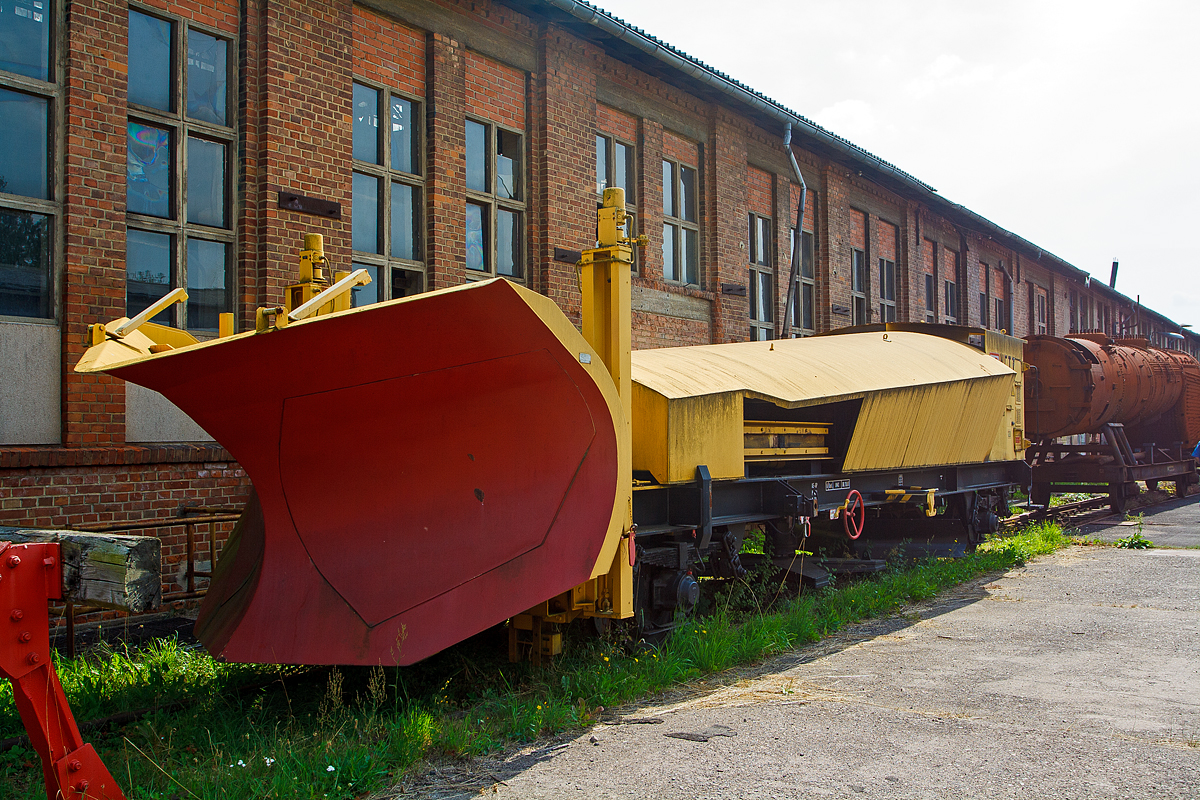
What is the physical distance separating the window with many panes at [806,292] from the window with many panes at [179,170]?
11062 millimetres

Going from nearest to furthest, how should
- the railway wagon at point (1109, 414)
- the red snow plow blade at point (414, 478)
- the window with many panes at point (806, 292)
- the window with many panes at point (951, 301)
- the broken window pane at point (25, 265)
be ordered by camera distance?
the red snow plow blade at point (414, 478), the broken window pane at point (25, 265), the railway wagon at point (1109, 414), the window with many panes at point (806, 292), the window with many panes at point (951, 301)

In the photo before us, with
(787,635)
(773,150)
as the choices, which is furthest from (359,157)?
(773,150)

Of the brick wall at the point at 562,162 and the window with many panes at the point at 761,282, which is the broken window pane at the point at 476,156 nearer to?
the brick wall at the point at 562,162

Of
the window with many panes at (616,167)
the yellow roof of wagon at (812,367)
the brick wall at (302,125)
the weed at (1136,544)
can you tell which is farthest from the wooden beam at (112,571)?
the weed at (1136,544)

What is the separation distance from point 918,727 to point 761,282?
40.4 ft

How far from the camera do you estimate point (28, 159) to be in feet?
22.1

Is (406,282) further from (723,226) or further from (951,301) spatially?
(951,301)

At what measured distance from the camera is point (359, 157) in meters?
9.20

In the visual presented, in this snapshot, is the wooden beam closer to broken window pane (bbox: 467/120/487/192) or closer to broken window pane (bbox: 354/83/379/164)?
broken window pane (bbox: 354/83/379/164)

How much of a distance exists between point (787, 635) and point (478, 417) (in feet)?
9.47

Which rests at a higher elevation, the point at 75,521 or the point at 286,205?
the point at 286,205

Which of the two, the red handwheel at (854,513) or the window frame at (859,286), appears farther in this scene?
the window frame at (859,286)

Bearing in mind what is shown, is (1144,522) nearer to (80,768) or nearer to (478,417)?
(478,417)

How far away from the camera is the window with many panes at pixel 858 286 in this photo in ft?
61.8
